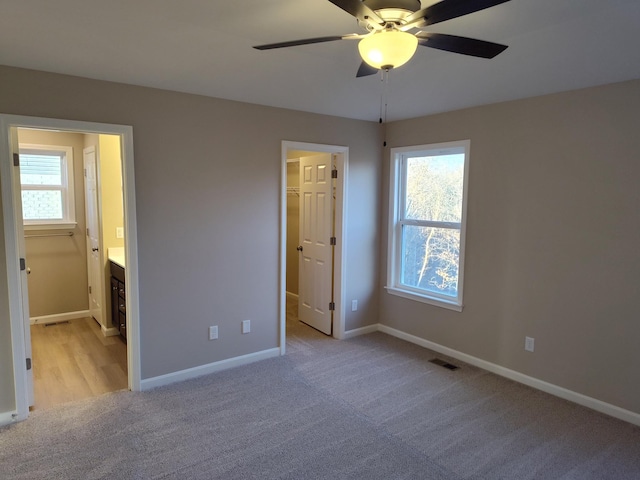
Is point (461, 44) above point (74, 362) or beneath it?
above

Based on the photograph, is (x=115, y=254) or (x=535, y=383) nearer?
(x=535, y=383)

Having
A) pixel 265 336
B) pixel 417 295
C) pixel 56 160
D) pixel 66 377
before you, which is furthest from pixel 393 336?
pixel 56 160

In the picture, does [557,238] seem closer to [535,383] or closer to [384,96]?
[535,383]

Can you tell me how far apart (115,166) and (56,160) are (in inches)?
40.5

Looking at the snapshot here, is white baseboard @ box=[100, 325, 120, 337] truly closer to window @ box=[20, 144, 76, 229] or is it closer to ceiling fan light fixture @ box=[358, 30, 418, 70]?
window @ box=[20, 144, 76, 229]

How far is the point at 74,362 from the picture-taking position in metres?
3.89

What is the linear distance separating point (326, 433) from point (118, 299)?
2739mm

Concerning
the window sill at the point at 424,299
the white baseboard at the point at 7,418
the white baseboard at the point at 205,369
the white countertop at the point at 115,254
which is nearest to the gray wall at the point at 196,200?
the white baseboard at the point at 205,369

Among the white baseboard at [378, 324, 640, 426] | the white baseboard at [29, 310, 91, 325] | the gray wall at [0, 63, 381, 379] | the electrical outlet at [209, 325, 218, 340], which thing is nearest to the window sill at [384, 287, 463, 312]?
the white baseboard at [378, 324, 640, 426]

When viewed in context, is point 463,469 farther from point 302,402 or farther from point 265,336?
point 265,336

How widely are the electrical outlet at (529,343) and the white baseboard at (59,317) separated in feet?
16.5

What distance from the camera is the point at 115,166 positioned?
4.51 meters

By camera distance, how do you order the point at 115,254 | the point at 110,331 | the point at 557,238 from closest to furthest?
1. the point at 557,238
2. the point at 115,254
3. the point at 110,331

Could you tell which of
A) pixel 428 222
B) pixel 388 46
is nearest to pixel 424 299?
pixel 428 222
